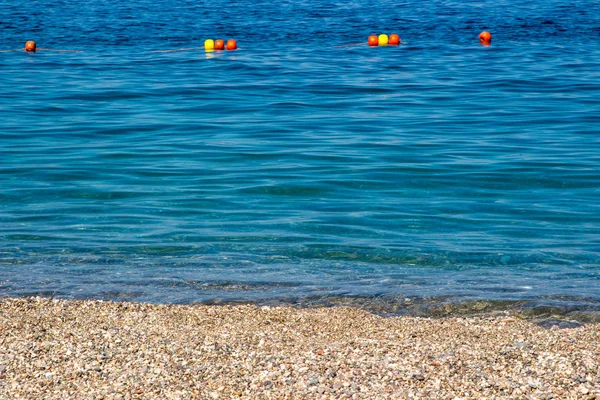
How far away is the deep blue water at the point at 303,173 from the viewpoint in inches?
332

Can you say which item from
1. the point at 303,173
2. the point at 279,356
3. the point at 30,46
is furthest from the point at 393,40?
the point at 279,356

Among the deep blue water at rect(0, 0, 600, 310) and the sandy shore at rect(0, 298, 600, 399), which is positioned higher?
the sandy shore at rect(0, 298, 600, 399)

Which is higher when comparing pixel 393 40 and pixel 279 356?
pixel 279 356

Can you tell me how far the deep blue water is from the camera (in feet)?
27.7

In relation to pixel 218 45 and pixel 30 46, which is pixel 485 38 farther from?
pixel 30 46

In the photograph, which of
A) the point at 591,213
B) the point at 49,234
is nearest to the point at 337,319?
the point at 49,234

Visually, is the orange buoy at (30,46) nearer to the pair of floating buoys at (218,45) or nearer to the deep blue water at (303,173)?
the deep blue water at (303,173)

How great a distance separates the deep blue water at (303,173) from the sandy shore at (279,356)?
2.84ft

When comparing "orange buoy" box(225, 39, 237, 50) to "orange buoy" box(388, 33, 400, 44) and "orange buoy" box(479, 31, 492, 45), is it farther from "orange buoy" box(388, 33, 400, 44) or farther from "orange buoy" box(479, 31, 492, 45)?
"orange buoy" box(479, 31, 492, 45)

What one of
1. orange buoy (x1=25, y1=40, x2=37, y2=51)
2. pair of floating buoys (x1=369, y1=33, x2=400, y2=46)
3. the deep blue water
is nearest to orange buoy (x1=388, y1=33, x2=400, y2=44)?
pair of floating buoys (x1=369, y1=33, x2=400, y2=46)

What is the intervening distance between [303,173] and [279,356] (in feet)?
22.0

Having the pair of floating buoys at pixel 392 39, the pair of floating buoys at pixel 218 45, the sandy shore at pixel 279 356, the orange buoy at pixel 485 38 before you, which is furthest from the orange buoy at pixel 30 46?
the sandy shore at pixel 279 356

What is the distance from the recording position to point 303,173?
12.3m

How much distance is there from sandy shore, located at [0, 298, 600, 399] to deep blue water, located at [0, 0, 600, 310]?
865 mm
